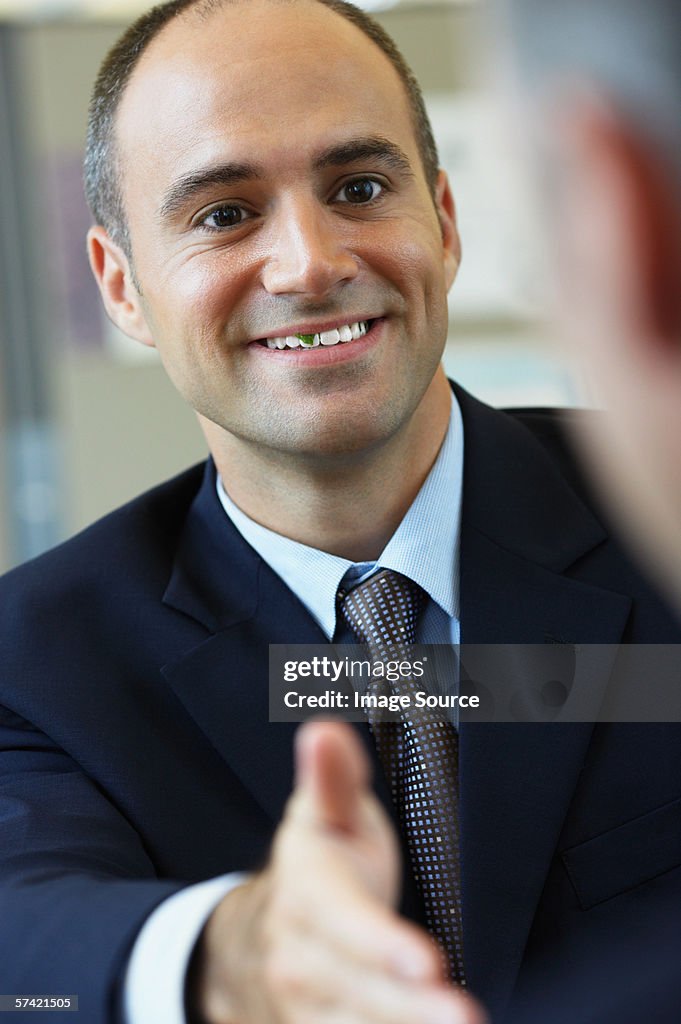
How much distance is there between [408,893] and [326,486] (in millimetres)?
435

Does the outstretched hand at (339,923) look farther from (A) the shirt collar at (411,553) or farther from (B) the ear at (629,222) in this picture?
(A) the shirt collar at (411,553)

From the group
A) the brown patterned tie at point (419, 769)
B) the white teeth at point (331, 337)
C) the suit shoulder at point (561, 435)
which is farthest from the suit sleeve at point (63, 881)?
the suit shoulder at point (561, 435)

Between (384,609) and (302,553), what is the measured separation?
135 mm

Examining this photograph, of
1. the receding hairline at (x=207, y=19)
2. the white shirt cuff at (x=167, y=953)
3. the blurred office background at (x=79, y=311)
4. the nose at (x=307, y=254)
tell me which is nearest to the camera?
the white shirt cuff at (x=167, y=953)

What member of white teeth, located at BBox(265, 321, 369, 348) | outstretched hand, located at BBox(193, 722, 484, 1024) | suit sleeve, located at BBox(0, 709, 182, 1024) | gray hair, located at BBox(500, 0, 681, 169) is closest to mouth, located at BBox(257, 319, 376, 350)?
white teeth, located at BBox(265, 321, 369, 348)

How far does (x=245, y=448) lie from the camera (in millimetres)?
1362

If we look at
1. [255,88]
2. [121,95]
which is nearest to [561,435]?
[255,88]

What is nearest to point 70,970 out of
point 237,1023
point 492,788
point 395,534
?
point 237,1023

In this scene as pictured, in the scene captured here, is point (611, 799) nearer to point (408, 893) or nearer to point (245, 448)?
point (408, 893)

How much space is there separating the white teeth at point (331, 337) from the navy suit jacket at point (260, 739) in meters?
0.20

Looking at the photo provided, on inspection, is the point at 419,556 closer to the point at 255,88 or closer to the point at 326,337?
the point at 326,337

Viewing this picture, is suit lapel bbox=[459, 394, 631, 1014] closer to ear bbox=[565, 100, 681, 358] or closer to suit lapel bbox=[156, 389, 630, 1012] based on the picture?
suit lapel bbox=[156, 389, 630, 1012]

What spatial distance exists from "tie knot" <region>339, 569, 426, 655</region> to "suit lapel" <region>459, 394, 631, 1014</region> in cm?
6

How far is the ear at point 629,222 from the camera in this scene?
13.9 inches
